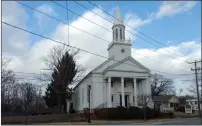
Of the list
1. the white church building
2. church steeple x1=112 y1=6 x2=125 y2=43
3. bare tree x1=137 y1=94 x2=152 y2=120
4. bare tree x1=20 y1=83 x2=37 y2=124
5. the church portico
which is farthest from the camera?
bare tree x1=20 y1=83 x2=37 y2=124

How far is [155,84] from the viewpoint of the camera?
86.9 m

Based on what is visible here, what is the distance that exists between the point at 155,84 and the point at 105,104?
3950 cm

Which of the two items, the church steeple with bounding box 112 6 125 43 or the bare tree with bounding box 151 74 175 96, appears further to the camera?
the bare tree with bounding box 151 74 175 96

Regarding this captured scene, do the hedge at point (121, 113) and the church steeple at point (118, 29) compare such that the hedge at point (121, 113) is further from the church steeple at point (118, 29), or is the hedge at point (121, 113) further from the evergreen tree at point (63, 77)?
the church steeple at point (118, 29)

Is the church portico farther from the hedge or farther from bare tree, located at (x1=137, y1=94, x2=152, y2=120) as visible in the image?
the hedge

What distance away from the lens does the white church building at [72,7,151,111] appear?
168 ft

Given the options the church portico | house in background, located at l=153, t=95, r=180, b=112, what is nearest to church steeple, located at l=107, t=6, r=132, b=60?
the church portico

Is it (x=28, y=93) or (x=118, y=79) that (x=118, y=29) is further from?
(x=28, y=93)

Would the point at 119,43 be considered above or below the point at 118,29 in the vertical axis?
below

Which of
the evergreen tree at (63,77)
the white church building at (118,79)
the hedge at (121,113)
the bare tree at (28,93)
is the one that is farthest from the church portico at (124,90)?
the bare tree at (28,93)

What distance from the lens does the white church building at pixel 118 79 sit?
51.3m

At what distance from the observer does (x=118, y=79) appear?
2128 inches

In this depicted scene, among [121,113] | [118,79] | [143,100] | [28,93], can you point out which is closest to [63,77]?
[118,79]

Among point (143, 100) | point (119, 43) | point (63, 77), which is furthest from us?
point (119, 43)
